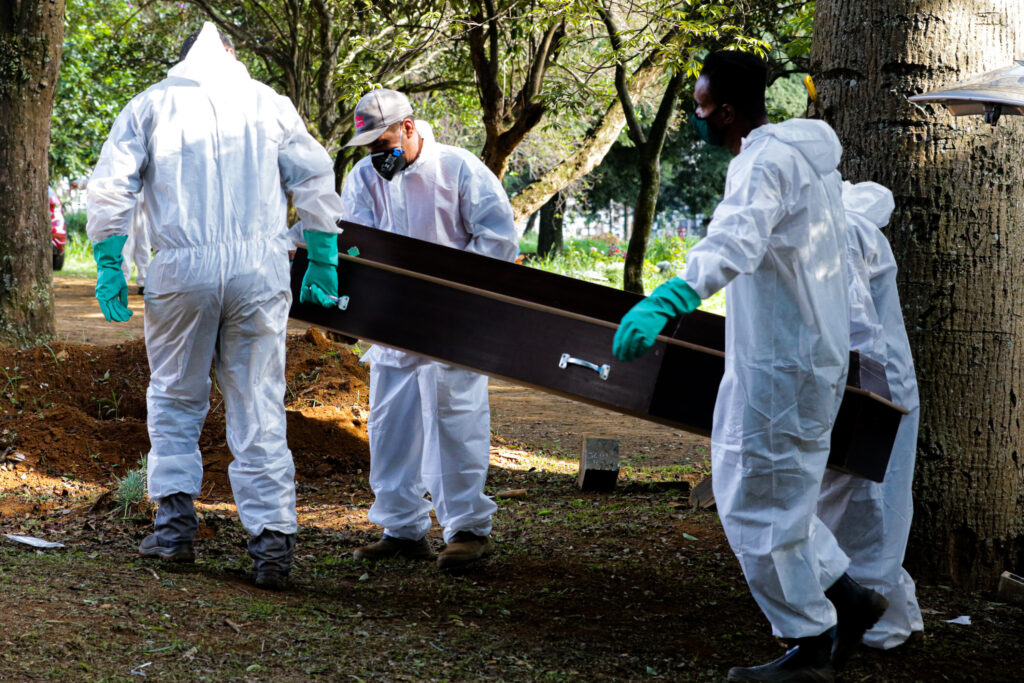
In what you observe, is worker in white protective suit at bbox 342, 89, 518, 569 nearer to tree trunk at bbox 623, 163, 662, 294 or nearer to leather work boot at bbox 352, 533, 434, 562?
leather work boot at bbox 352, 533, 434, 562

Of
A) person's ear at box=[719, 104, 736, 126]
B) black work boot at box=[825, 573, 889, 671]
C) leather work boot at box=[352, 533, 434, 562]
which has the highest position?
person's ear at box=[719, 104, 736, 126]

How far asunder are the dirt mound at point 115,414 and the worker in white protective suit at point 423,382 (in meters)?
1.48

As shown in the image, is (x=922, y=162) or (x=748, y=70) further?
(x=922, y=162)

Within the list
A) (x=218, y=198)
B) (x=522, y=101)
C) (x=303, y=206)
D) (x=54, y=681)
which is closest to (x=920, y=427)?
(x=303, y=206)

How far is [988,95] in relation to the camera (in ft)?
10.9

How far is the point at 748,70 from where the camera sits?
2.84 m

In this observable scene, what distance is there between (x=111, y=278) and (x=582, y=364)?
5.94 feet

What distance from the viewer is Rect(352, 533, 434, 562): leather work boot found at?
14.2 ft

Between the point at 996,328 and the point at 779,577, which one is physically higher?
the point at 996,328

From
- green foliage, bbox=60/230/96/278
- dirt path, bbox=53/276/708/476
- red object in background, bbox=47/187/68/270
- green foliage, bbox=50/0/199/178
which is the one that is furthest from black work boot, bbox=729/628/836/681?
green foliage, bbox=60/230/96/278

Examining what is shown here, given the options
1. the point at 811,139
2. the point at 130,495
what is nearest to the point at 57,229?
the point at 130,495

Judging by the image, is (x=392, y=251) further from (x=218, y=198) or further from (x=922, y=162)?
(x=922, y=162)

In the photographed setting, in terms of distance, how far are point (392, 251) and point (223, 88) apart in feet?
3.10

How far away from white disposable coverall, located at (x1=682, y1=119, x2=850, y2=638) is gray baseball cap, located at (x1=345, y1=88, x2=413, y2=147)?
1.82 m
